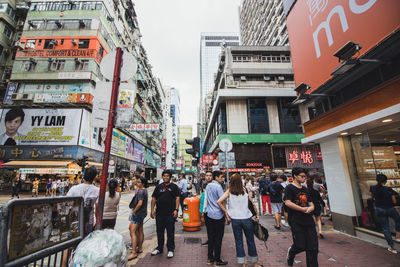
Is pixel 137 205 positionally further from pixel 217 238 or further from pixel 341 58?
pixel 341 58

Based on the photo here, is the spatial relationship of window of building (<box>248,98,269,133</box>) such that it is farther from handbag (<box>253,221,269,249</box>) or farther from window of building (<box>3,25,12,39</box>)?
window of building (<box>3,25,12,39</box>)

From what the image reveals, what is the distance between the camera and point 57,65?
21.9 m

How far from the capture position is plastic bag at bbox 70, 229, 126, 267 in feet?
6.04

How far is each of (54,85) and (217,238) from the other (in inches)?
1021

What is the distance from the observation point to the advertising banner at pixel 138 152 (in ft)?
108

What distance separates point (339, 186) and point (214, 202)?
4.97m

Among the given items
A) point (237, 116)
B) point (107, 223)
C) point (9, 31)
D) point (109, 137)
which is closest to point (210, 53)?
point (237, 116)

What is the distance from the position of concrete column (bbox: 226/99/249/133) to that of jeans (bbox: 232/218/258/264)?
80.4 ft

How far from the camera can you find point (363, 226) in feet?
18.2

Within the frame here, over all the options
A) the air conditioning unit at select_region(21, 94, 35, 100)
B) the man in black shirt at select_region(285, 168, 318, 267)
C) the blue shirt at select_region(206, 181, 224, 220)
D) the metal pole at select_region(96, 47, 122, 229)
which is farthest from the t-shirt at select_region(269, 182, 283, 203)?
the air conditioning unit at select_region(21, 94, 35, 100)

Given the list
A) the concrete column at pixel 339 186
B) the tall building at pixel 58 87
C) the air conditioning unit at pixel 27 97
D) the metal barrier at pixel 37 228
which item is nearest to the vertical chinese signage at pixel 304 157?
the tall building at pixel 58 87

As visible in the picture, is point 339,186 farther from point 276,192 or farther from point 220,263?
point 220,263

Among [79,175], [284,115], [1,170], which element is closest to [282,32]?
[284,115]

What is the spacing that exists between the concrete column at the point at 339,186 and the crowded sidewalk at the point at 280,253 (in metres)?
0.54
